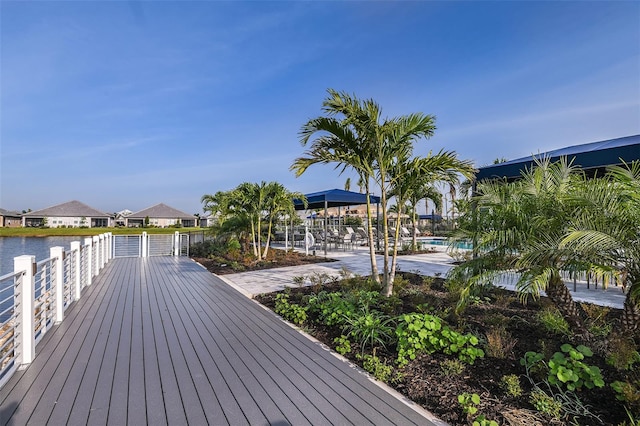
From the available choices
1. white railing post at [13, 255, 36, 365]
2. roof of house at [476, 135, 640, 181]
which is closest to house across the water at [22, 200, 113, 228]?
white railing post at [13, 255, 36, 365]

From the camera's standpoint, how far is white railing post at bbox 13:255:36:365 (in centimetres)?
276

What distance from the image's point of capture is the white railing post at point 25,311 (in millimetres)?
2756

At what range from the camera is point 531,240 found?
2.98 m

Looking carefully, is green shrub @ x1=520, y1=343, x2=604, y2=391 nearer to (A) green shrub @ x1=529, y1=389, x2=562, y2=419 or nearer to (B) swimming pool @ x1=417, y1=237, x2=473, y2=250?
(A) green shrub @ x1=529, y1=389, x2=562, y2=419

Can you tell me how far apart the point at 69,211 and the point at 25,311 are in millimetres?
52533

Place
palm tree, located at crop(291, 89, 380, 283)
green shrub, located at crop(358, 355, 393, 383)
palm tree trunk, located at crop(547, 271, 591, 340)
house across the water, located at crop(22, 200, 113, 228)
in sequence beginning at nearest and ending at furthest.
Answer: green shrub, located at crop(358, 355, 393, 383)
palm tree trunk, located at crop(547, 271, 591, 340)
palm tree, located at crop(291, 89, 380, 283)
house across the water, located at crop(22, 200, 113, 228)

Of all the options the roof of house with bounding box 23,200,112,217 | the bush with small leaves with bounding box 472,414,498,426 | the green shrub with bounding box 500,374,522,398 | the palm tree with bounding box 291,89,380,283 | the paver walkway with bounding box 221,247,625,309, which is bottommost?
the paver walkway with bounding box 221,247,625,309

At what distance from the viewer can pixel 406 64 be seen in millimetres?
10469

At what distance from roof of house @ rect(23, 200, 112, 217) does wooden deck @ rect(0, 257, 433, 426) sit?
49903 millimetres

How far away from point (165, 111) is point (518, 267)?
51.8 feet

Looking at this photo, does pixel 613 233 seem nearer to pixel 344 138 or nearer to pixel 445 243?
pixel 445 243

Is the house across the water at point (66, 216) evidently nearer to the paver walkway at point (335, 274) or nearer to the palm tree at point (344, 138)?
the paver walkway at point (335, 274)

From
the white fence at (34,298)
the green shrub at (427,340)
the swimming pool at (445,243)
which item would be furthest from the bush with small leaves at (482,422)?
the white fence at (34,298)

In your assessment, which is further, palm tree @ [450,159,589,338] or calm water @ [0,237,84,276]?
calm water @ [0,237,84,276]
